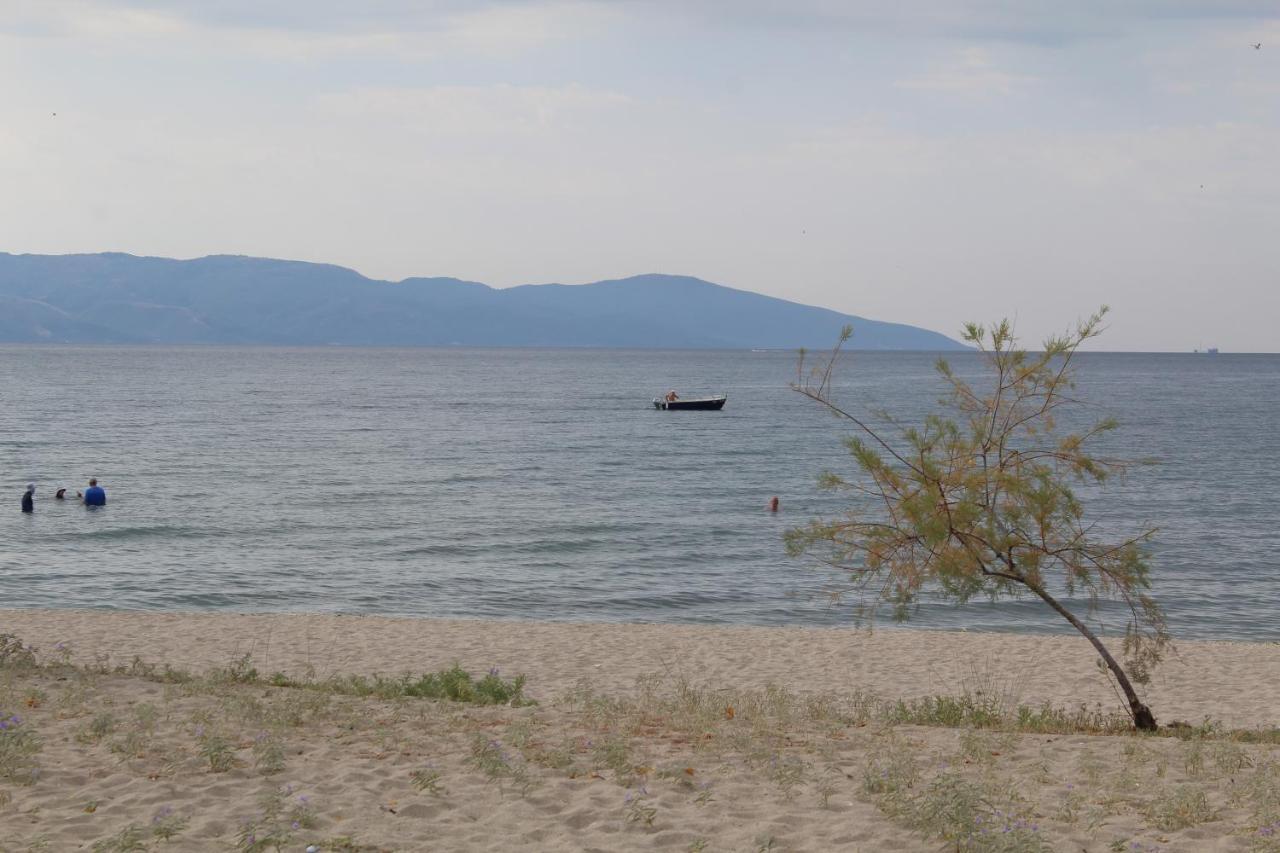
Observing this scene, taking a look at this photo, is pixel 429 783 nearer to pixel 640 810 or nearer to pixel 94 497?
→ pixel 640 810

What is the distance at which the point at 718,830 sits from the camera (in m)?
8.43

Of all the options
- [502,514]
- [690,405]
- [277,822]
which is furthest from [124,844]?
[690,405]

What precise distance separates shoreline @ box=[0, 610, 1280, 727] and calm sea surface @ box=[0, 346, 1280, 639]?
2.21 m

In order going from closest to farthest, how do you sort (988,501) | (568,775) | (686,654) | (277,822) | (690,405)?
1. (277,822)
2. (568,775)
3. (988,501)
4. (686,654)
5. (690,405)

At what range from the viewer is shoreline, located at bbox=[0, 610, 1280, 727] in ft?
58.3

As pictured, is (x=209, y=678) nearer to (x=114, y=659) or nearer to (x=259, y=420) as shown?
(x=114, y=659)

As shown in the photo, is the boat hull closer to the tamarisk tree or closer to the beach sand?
the beach sand

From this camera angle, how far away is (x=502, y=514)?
1547 inches

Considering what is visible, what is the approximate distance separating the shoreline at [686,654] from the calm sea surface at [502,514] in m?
2.21

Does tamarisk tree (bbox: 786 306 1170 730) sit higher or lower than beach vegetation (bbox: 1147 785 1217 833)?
higher

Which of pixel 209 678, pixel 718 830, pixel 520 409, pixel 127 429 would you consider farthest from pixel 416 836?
pixel 520 409

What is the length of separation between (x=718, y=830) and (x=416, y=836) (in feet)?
7.18

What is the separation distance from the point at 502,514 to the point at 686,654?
19833mm

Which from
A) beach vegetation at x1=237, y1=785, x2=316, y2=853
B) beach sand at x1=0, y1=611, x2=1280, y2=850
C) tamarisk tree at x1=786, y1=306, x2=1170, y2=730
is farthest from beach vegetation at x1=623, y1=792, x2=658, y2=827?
tamarisk tree at x1=786, y1=306, x2=1170, y2=730
